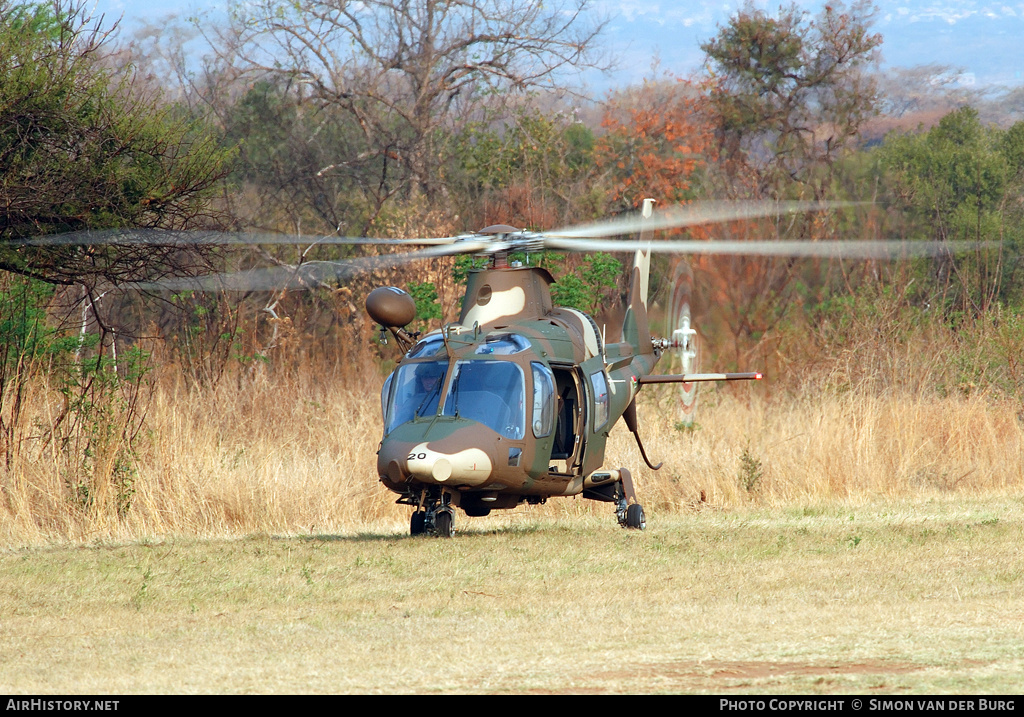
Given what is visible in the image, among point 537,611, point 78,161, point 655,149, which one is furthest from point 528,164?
point 537,611

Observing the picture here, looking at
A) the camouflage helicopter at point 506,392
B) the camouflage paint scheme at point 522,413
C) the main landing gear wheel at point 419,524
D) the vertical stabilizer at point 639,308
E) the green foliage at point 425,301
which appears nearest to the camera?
the camouflage paint scheme at point 522,413

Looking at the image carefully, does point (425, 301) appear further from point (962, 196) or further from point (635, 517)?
point (962, 196)

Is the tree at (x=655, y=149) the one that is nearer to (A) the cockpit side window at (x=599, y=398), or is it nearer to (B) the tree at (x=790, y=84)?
(B) the tree at (x=790, y=84)

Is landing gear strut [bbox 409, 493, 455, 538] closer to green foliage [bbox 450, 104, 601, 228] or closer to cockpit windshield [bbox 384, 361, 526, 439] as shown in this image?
cockpit windshield [bbox 384, 361, 526, 439]

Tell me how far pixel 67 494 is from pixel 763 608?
7.86 m

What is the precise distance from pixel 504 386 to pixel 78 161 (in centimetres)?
510

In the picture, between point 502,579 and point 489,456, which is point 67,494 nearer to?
point 489,456

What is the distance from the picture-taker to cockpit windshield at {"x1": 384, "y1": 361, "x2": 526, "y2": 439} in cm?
1053

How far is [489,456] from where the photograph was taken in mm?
10258

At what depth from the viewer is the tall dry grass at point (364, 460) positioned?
12.8 m

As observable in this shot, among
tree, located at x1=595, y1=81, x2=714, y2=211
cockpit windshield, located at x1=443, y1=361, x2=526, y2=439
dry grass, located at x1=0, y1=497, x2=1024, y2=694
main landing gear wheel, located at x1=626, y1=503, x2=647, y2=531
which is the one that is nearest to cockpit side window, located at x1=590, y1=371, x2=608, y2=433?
main landing gear wheel, located at x1=626, y1=503, x2=647, y2=531

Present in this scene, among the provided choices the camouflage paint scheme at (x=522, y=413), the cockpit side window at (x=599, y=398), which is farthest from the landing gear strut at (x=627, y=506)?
the cockpit side window at (x=599, y=398)

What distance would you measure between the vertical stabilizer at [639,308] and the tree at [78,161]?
14.5 ft

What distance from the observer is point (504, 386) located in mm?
10641
